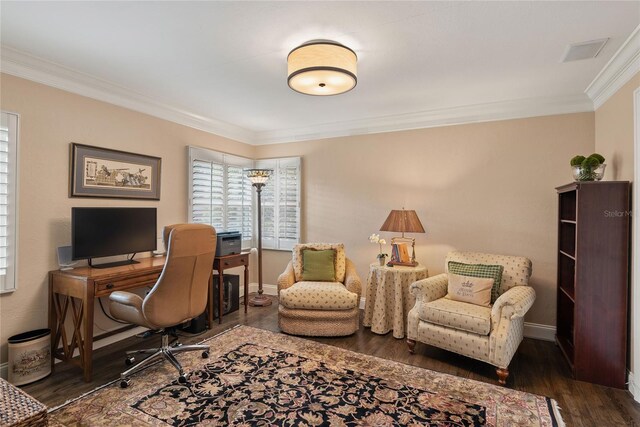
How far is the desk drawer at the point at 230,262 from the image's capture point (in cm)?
392

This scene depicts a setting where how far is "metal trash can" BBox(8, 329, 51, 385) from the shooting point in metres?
2.48

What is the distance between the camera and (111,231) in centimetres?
308

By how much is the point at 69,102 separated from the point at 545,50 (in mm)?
4008

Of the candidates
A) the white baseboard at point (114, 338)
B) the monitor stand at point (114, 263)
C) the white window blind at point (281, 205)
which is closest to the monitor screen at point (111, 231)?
the monitor stand at point (114, 263)

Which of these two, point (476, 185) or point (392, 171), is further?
point (392, 171)

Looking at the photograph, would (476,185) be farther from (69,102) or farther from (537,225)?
(69,102)

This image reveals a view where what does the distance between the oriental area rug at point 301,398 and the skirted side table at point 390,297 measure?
2.16 ft

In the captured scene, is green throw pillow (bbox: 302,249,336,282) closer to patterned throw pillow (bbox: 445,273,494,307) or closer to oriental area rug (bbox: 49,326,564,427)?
oriental area rug (bbox: 49,326,564,427)

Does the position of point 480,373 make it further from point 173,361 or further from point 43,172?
point 43,172

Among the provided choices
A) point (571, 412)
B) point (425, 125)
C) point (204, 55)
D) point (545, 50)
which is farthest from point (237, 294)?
point (545, 50)

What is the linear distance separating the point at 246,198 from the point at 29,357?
3.11 m

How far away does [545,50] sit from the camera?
245 cm

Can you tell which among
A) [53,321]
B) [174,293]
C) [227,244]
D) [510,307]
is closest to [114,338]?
[53,321]

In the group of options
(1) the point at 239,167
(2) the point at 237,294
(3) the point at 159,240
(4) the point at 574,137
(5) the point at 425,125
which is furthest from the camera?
(1) the point at 239,167
